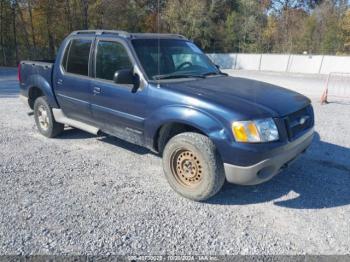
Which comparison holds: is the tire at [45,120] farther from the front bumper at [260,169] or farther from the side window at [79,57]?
the front bumper at [260,169]

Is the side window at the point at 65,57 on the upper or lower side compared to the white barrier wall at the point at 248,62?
upper

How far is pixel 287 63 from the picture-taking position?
2772 centimetres

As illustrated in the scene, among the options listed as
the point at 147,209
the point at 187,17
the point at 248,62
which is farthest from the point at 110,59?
the point at 187,17

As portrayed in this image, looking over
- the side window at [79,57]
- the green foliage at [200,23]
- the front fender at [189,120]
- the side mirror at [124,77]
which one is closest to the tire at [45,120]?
the side window at [79,57]

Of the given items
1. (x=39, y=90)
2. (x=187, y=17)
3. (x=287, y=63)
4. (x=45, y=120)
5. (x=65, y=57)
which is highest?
(x=187, y=17)

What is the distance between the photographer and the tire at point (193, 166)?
11.3 feet

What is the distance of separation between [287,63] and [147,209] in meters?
27.1

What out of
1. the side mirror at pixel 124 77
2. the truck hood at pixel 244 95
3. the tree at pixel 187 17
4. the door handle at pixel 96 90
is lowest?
the door handle at pixel 96 90

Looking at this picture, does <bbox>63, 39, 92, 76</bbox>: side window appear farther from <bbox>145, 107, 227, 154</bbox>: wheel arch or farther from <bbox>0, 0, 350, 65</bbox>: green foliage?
<bbox>0, 0, 350, 65</bbox>: green foliage

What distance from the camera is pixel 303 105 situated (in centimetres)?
394

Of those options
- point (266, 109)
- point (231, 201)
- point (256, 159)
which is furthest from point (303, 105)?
point (231, 201)

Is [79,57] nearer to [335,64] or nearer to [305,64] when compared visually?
[335,64]

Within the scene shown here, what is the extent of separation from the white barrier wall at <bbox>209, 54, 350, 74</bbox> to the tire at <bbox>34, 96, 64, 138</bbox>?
80.0 ft

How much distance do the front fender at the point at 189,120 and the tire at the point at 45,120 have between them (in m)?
2.53
